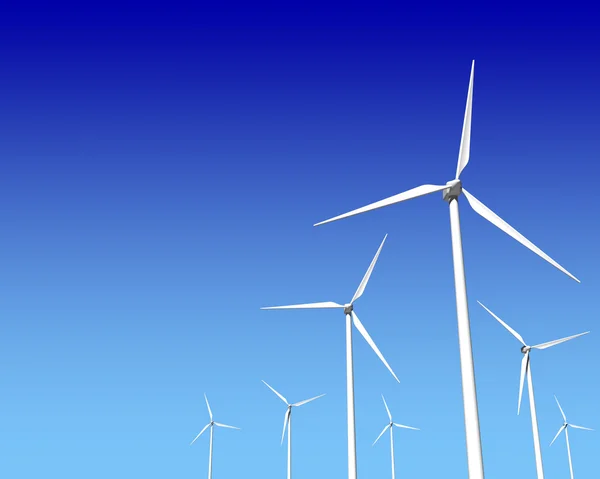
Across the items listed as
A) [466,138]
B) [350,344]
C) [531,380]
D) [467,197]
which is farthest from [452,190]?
[531,380]

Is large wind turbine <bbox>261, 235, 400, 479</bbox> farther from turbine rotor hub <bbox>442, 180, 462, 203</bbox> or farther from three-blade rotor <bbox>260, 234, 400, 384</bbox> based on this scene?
turbine rotor hub <bbox>442, 180, 462, 203</bbox>

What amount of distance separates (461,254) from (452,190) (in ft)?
11.8

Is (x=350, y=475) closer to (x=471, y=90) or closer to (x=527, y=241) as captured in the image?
(x=527, y=241)

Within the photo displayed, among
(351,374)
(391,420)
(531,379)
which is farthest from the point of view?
(391,420)

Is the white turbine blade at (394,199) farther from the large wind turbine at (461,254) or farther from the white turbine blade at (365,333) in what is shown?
the white turbine blade at (365,333)

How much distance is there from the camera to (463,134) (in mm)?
41312

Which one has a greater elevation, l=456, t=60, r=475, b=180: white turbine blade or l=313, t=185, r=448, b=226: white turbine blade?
l=456, t=60, r=475, b=180: white turbine blade

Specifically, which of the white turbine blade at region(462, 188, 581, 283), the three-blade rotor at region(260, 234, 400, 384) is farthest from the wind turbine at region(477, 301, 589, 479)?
the white turbine blade at region(462, 188, 581, 283)

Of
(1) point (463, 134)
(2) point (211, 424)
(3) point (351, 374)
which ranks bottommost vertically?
(3) point (351, 374)

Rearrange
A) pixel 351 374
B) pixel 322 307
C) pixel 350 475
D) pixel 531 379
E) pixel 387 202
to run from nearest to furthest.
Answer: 1. pixel 387 202
2. pixel 350 475
3. pixel 351 374
4. pixel 322 307
5. pixel 531 379

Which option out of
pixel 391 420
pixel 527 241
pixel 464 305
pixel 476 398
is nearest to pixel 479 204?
pixel 527 241

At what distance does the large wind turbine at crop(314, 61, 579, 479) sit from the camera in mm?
31125

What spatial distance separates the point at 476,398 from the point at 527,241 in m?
9.74

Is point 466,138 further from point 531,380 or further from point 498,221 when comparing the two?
point 531,380
